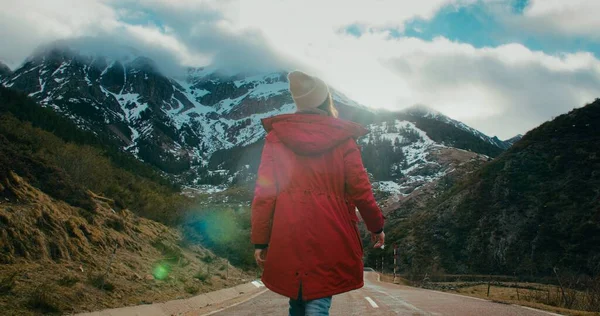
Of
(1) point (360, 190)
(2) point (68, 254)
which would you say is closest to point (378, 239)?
(1) point (360, 190)

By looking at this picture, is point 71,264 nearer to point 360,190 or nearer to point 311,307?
point 311,307

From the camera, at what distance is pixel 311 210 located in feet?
9.56

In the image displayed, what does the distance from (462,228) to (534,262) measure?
39.9 feet

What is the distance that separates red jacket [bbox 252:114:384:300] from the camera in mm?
2865

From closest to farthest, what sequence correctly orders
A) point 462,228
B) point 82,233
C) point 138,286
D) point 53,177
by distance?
point 138,286 < point 82,233 < point 53,177 < point 462,228

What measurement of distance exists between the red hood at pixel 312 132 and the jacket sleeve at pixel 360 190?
116 mm

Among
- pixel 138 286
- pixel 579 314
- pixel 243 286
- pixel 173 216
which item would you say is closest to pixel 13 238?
pixel 138 286

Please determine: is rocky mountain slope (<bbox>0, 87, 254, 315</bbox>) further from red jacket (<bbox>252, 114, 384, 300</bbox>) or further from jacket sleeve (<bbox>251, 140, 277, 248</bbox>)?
red jacket (<bbox>252, 114, 384, 300</bbox>)

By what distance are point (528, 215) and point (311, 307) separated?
159 ft

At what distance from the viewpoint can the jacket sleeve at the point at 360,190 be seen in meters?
3.03

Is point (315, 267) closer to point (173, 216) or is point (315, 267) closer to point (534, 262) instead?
point (173, 216)

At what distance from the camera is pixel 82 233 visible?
457 inches

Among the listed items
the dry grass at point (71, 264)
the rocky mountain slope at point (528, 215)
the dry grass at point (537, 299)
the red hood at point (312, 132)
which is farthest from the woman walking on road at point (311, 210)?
the rocky mountain slope at point (528, 215)

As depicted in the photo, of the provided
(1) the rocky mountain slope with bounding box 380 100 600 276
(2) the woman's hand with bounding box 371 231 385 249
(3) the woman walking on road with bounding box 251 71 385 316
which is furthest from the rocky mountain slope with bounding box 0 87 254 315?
(1) the rocky mountain slope with bounding box 380 100 600 276
